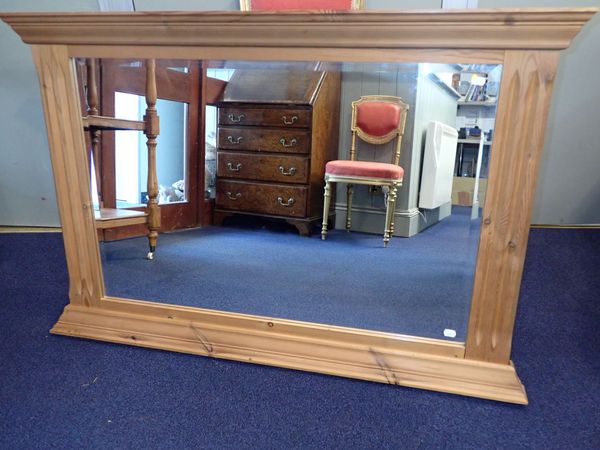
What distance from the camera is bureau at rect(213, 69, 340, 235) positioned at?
157 centimetres

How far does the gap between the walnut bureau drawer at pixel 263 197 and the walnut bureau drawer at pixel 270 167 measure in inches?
1.3

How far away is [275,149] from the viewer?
1.93m

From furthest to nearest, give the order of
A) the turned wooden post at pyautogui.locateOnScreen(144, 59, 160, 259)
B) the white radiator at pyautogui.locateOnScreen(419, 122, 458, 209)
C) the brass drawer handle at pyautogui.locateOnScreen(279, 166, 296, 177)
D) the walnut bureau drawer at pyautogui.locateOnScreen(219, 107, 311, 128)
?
the brass drawer handle at pyautogui.locateOnScreen(279, 166, 296, 177) → the walnut bureau drawer at pyautogui.locateOnScreen(219, 107, 311, 128) → the turned wooden post at pyautogui.locateOnScreen(144, 59, 160, 259) → the white radiator at pyautogui.locateOnScreen(419, 122, 458, 209)

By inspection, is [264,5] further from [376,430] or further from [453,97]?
[376,430]

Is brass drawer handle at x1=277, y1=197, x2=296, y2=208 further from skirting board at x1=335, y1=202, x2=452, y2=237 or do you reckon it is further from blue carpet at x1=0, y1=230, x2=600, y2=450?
blue carpet at x1=0, y1=230, x2=600, y2=450

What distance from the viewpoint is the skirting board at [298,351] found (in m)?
0.87

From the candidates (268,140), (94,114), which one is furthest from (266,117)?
(94,114)

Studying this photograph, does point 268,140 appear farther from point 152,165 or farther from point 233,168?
point 152,165

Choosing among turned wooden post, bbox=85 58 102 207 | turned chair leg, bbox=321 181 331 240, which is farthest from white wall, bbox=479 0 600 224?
turned wooden post, bbox=85 58 102 207

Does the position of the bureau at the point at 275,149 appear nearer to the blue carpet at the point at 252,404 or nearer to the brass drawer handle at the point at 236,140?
the brass drawer handle at the point at 236,140

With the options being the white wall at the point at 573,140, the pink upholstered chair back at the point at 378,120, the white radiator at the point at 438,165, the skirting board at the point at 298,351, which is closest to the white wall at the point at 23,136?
the skirting board at the point at 298,351

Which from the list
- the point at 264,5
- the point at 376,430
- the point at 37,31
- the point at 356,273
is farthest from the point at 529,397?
the point at 264,5

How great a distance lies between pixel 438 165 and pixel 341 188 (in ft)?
1.49

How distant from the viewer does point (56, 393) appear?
833mm
